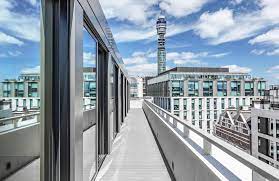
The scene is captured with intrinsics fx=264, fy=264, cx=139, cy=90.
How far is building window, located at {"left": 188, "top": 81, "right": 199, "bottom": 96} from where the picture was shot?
150 feet

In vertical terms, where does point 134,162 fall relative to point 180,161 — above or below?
below

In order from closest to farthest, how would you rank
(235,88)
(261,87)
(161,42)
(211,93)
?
(211,93) → (235,88) → (261,87) → (161,42)

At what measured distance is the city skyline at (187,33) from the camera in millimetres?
1388

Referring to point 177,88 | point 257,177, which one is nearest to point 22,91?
point 257,177

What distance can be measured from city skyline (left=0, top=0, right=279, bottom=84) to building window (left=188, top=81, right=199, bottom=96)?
1173cm

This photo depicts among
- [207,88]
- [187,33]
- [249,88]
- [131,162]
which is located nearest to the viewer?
[131,162]

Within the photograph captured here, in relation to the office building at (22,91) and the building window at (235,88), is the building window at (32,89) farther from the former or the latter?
the building window at (235,88)

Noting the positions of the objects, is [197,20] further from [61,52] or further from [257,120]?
[61,52]

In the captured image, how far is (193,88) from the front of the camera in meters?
46.2

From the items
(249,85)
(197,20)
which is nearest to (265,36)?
(197,20)

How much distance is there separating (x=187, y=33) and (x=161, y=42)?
115ft

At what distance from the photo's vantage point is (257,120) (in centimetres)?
3409

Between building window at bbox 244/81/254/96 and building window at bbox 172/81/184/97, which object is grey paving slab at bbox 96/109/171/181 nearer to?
building window at bbox 172/81/184/97

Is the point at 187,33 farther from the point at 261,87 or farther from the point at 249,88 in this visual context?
the point at 249,88
